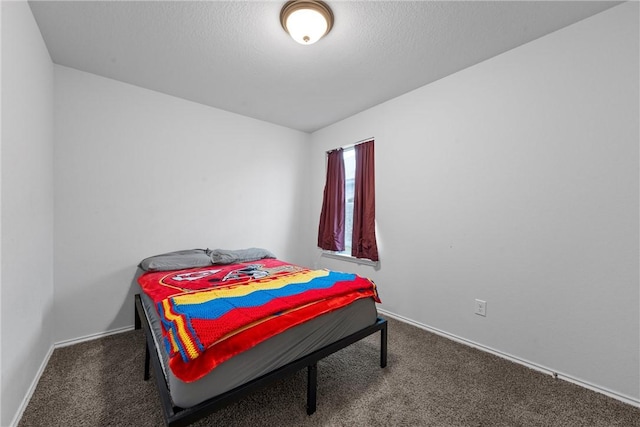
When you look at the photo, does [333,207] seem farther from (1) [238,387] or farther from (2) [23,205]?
(2) [23,205]

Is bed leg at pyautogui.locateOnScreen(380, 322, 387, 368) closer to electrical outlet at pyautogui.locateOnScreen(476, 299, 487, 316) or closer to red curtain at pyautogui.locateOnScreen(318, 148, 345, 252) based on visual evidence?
electrical outlet at pyautogui.locateOnScreen(476, 299, 487, 316)

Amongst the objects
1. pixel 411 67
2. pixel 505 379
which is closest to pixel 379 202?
pixel 411 67

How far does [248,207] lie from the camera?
3494 millimetres

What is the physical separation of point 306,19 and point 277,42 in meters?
0.41

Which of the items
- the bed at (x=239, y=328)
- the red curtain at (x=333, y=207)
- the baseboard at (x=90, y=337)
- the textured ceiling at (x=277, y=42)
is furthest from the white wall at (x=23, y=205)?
the red curtain at (x=333, y=207)

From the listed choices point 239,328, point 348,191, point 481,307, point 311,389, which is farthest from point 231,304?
point 348,191

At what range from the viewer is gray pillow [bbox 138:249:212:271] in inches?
96.7

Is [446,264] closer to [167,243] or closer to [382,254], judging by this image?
[382,254]

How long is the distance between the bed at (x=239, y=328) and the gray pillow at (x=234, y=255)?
43 cm

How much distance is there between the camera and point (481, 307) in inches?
87.4

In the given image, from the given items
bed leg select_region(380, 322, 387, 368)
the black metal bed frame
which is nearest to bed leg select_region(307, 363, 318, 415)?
the black metal bed frame

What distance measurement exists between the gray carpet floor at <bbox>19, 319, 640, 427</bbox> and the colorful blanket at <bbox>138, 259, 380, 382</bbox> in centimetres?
52

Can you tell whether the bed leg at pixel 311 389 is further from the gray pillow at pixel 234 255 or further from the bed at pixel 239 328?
the gray pillow at pixel 234 255

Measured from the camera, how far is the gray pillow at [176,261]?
2.46 meters
